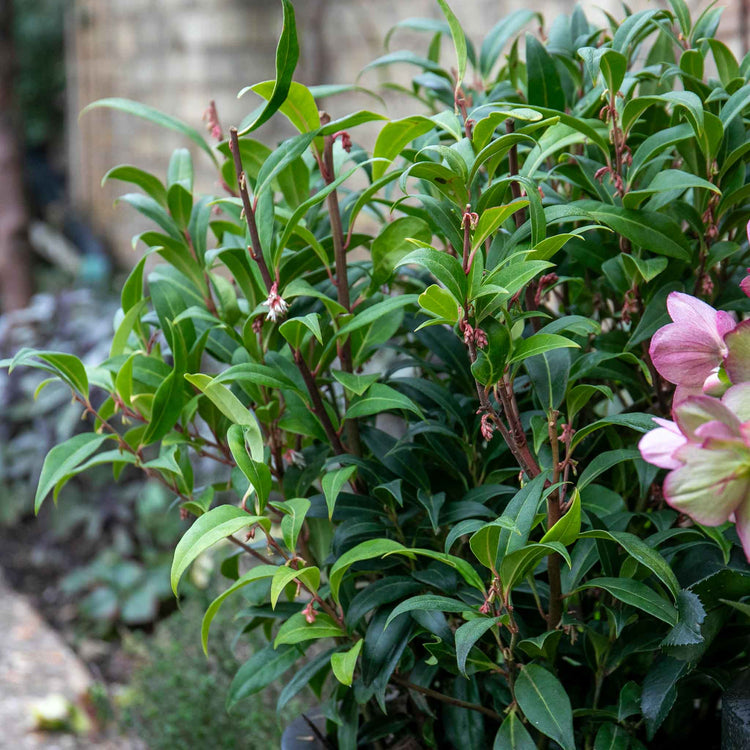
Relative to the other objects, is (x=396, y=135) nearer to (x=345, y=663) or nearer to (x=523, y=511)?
(x=523, y=511)

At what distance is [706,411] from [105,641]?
9.59ft

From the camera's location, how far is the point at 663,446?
578mm

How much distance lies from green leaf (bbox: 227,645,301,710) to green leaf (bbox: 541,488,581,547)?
40cm

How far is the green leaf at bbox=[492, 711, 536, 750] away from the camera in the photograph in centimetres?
85

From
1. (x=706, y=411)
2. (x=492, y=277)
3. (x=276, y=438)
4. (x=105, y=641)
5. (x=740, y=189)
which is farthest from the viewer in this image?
(x=105, y=641)

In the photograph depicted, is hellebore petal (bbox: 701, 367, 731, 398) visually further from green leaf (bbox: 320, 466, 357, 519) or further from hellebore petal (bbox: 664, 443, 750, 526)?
green leaf (bbox: 320, 466, 357, 519)

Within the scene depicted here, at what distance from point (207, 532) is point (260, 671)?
320mm

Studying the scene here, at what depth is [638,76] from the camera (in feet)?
3.15

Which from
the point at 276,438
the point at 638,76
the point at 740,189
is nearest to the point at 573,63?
the point at 638,76

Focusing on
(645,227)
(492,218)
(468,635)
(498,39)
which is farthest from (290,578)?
(498,39)

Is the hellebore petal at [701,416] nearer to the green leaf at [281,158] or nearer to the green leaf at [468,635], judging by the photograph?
the green leaf at [468,635]

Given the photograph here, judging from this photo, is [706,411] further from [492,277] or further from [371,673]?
[371,673]

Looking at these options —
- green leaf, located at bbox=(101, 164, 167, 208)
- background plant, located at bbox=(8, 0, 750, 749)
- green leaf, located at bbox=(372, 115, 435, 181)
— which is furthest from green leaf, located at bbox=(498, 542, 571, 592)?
green leaf, located at bbox=(101, 164, 167, 208)

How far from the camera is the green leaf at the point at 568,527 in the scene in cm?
73
